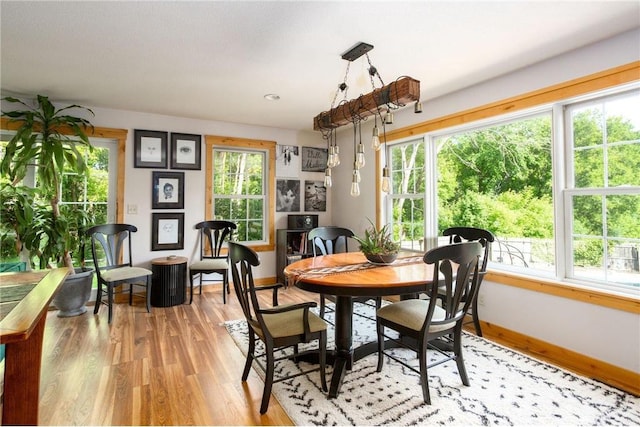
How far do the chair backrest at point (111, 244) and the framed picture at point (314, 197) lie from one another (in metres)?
2.42

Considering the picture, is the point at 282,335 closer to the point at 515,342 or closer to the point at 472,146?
the point at 515,342

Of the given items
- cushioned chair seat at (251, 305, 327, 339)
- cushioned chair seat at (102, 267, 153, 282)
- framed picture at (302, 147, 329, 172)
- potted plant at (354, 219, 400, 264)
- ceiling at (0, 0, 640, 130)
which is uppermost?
ceiling at (0, 0, 640, 130)

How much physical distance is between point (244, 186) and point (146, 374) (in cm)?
299

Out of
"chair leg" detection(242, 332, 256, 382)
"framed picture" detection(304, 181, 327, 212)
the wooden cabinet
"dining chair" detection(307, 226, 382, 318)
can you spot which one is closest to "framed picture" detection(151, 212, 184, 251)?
the wooden cabinet

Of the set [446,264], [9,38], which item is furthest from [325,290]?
[9,38]

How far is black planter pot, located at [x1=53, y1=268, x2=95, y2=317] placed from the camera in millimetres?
3307

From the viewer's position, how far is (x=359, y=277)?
1992mm

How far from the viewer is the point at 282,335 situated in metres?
1.85

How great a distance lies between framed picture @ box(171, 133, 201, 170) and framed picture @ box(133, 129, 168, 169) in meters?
0.11

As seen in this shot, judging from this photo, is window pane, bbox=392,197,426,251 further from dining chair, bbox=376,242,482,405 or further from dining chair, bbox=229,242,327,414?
dining chair, bbox=229,242,327,414

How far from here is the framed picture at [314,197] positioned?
16.9 feet

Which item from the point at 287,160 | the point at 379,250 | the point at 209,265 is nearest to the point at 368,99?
the point at 379,250

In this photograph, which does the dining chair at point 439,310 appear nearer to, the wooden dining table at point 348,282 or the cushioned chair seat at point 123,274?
the wooden dining table at point 348,282

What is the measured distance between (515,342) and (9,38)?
4.50 m
